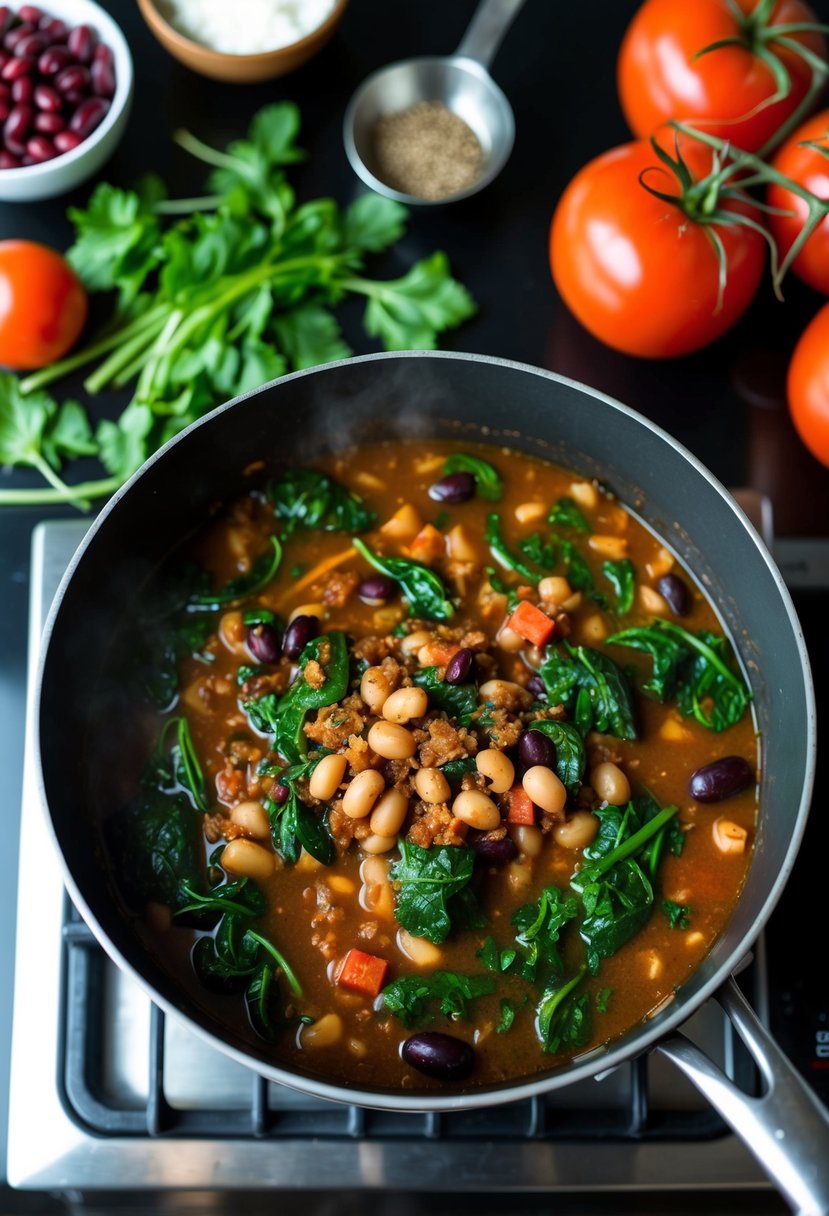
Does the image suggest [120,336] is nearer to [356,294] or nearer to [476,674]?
[356,294]

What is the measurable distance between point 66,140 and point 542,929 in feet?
6.78

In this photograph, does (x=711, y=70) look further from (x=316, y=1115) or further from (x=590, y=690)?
(x=316, y=1115)

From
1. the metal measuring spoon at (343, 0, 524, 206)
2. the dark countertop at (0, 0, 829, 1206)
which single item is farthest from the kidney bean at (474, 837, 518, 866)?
the metal measuring spoon at (343, 0, 524, 206)

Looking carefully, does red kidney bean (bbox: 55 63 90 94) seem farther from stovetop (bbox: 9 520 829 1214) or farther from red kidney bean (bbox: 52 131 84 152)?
stovetop (bbox: 9 520 829 1214)

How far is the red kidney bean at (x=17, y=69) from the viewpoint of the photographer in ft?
8.96

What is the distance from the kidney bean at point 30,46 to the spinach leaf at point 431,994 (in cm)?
225

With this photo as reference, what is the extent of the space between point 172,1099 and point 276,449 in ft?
4.28

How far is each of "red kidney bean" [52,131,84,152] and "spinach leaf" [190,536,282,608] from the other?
1118mm

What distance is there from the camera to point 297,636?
229 cm

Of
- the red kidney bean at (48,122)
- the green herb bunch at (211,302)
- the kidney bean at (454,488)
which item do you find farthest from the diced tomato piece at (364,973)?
the red kidney bean at (48,122)

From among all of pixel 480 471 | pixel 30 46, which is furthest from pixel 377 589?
pixel 30 46

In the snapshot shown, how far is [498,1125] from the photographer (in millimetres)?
2211

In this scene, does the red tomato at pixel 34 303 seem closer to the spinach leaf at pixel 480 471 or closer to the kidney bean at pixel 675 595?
the spinach leaf at pixel 480 471

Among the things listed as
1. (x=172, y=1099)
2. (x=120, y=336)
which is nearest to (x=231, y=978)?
(x=172, y=1099)
